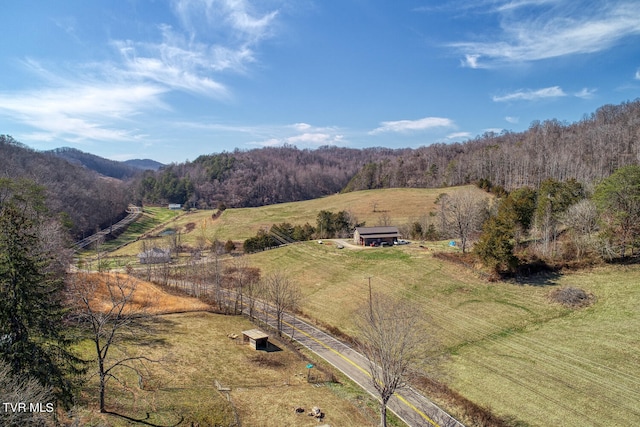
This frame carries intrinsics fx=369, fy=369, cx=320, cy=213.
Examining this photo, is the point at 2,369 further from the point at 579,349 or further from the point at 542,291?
the point at 542,291

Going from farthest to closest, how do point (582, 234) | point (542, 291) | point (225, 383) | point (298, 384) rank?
point (582, 234) < point (542, 291) < point (298, 384) < point (225, 383)

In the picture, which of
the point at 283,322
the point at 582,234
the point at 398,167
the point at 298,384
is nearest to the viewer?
the point at 298,384

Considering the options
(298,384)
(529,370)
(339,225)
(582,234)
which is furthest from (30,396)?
(339,225)

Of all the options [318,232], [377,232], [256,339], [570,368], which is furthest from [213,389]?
[318,232]

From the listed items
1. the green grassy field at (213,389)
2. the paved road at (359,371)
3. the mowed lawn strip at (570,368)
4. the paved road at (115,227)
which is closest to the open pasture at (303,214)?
the paved road at (115,227)

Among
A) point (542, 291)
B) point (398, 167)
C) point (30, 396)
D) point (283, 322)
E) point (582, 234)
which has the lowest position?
point (283, 322)

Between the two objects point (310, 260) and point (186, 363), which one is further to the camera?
point (310, 260)

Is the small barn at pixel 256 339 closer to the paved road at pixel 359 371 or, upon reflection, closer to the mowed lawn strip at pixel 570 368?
the paved road at pixel 359 371
